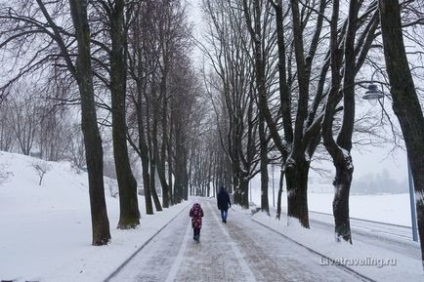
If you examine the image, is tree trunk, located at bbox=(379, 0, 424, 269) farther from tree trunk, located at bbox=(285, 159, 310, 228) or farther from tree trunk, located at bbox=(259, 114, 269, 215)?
tree trunk, located at bbox=(259, 114, 269, 215)

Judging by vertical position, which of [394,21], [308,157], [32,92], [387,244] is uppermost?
[32,92]

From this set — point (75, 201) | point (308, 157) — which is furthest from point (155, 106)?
point (308, 157)

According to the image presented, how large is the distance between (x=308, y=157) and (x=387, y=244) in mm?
4289

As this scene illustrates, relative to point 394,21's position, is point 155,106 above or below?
above

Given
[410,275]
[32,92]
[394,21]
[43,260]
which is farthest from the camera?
[32,92]

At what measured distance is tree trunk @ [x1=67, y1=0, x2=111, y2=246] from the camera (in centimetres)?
1406

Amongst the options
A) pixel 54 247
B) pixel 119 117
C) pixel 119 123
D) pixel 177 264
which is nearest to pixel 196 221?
pixel 54 247

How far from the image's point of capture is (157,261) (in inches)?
446

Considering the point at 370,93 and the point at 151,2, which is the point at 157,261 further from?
the point at 151,2

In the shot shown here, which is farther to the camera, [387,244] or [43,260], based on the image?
[387,244]

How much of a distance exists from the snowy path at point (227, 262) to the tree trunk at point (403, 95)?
2.46m

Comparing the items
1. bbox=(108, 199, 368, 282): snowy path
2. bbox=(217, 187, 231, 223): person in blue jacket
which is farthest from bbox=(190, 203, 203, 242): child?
bbox=(217, 187, 231, 223): person in blue jacket

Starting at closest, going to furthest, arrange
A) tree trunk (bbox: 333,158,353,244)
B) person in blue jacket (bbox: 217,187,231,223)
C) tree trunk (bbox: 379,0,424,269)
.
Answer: tree trunk (bbox: 379,0,424,269)
tree trunk (bbox: 333,158,353,244)
person in blue jacket (bbox: 217,187,231,223)

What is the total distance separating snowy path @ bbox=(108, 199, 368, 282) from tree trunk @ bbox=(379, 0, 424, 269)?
8.08ft
